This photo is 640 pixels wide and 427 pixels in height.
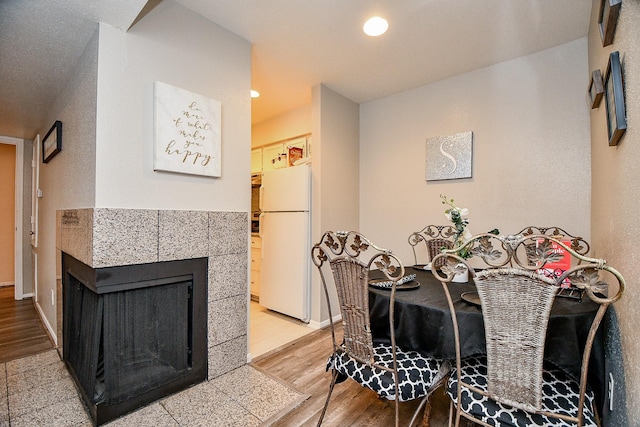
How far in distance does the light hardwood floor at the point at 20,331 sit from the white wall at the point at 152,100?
6.48 feet

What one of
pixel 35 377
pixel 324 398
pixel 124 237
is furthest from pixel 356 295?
pixel 35 377

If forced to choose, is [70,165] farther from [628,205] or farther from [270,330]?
[628,205]

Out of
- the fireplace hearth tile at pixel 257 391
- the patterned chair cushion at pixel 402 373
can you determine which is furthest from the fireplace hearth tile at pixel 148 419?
the patterned chair cushion at pixel 402 373

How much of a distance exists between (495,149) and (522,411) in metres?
2.31

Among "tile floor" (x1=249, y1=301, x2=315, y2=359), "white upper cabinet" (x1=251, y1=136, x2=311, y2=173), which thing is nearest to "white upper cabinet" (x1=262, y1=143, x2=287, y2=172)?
"white upper cabinet" (x1=251, y1=136, x2=311, y2=173)

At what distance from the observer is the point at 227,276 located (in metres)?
2.20

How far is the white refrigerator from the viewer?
323cm

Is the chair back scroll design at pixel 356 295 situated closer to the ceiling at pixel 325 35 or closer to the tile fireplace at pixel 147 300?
the tile fireplace at pixel 147 300

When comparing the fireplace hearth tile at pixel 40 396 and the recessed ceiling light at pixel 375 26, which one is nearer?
the fireplace hearth tile at pixel 40 396

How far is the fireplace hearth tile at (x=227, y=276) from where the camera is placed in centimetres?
212

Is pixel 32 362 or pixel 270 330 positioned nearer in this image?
pixel 32 362

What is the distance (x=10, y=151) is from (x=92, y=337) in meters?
5.41

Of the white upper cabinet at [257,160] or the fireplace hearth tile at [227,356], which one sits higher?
the white upper cabinet at [257,160]

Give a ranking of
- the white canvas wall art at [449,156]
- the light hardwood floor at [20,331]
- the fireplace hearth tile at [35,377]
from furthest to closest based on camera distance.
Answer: the white canvas wall art at [449,156], the light hardwood floor at [20,331], the fireplace hearth tile at [35,377]
